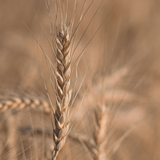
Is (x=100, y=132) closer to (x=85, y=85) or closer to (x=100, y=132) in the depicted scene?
(x=100, y=132)

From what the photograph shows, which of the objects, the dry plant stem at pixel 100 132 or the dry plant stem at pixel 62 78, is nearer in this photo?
the dry plant stem at pixel 62 78

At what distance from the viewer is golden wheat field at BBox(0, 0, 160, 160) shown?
656mm

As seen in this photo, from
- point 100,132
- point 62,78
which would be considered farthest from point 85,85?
point 62,78

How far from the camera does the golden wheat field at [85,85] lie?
66cm

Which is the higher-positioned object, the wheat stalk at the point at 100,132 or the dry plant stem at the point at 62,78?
the dry plant stem at the point at 62,78

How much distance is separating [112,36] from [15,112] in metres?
1.21

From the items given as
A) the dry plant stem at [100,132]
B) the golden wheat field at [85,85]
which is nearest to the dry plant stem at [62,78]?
the golden wheat field at [85,85]

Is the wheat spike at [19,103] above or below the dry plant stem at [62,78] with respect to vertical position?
below

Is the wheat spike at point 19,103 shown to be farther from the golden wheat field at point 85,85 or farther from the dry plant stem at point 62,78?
the dry plant stem at point 62,78

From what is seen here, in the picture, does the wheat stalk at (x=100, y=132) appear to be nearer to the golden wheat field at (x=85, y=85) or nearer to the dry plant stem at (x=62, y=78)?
the golden wheat field at (x=85, y=85)

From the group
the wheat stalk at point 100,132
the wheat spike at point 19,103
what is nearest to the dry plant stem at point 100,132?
the wheat stalk at point 100,132

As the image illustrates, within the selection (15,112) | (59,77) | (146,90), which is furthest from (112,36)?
(59,77)

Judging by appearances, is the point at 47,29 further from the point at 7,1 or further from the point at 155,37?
the point at 155,37

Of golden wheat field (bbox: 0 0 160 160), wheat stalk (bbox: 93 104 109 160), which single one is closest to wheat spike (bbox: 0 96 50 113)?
golden wheat field (bbox: 0 0 160 160)
